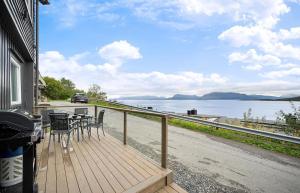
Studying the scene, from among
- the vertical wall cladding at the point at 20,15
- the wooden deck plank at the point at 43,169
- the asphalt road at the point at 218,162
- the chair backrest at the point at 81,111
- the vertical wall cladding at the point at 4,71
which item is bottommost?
the asphalt road at the point at 218,162

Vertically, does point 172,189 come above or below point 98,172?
below

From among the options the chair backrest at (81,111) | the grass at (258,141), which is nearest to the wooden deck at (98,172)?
the grass at (258,141)

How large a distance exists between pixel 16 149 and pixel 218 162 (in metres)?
4.29

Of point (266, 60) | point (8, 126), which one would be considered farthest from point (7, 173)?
point (266, 60)

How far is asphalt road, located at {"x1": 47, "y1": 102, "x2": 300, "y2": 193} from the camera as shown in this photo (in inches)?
152

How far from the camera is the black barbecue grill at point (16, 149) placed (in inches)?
79.0

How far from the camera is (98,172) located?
3596mm

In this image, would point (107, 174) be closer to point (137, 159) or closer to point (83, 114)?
point (137, 159)

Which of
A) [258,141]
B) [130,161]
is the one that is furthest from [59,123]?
[258,141]

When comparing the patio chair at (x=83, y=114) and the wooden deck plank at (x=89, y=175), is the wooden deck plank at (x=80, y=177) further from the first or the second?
the patio chair at (x=83, y=114)

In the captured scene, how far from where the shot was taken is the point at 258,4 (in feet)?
28.5

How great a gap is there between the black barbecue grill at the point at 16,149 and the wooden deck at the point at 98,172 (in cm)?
57

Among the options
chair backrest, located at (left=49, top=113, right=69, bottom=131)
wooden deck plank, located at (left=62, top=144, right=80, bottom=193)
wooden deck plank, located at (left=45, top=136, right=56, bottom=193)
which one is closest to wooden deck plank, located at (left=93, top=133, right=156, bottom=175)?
wooden deck plank, located at (left=62, top=144, right=80, bottom=193)

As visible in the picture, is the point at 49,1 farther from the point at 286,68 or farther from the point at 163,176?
the point at 286,68
